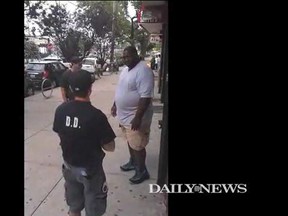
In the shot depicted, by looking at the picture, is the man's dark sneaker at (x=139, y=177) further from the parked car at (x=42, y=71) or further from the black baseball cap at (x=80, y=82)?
the parked car at (x=42, y=71)

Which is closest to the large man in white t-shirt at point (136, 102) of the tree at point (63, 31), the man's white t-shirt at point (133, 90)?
the man's white t-shirt at point (133, 90)

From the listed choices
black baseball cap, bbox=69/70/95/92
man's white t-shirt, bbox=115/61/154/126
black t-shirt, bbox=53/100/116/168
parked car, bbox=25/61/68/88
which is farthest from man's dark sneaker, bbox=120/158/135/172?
parked car, bbox=25/61/68/88

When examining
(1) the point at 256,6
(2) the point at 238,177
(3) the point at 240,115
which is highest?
(1) the point at 256,6

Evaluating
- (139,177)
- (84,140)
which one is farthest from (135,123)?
(84,140)

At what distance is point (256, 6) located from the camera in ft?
5.91

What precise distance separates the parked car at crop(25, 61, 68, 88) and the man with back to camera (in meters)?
11.9

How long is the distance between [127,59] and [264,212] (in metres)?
2.34

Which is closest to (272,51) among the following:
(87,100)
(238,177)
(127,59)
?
(238,177)

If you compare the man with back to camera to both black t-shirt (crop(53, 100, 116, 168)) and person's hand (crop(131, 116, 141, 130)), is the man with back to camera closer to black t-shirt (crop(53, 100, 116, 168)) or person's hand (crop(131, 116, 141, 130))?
black t-shirt (crop(53, 100, 116, 168))

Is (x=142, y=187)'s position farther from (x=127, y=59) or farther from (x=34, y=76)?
(x=34, y=76)

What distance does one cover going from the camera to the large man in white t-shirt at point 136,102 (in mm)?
3832

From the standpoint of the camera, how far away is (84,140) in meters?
2.56

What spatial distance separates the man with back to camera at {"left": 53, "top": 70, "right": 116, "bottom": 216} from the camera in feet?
8.32

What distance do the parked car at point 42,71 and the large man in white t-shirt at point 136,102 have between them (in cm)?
1059
